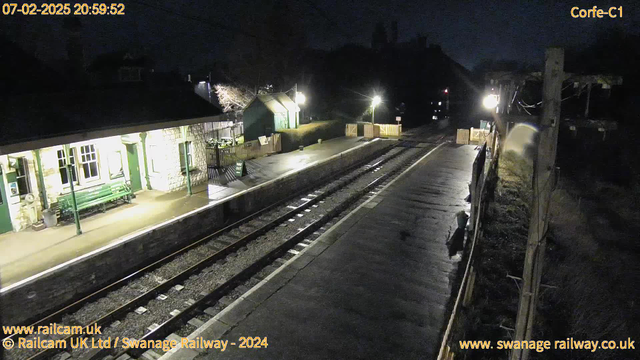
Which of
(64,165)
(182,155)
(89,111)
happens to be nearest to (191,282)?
(64,165)

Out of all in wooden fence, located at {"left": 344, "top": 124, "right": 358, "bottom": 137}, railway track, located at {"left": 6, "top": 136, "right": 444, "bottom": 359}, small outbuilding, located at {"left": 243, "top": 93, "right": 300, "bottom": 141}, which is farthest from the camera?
wooden fence, located at {"left": 344, "top": 124, "right": 358, "bottom": 137}

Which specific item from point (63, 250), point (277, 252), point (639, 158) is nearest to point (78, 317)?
point (63, 250)

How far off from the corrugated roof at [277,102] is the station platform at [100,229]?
966 cm

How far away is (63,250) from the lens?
33.1 feet

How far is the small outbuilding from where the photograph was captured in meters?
27.0

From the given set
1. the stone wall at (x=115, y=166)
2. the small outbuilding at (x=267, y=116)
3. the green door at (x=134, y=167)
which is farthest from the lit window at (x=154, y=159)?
the small outbuilding at (x=267, y=116)

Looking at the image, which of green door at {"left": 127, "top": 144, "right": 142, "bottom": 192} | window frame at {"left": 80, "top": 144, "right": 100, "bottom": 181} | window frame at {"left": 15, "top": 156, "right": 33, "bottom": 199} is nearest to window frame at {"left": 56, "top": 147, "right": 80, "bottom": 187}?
window frame at {"left": 80, "top": 144, "right": 100, "bottom": 181}

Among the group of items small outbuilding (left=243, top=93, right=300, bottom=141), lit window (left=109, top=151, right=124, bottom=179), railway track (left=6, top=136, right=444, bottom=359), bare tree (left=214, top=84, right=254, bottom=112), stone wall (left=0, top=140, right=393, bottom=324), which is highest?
bare tree (left=214, top=84, right=254, bottom=112)

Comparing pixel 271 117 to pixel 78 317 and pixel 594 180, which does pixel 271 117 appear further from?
pixel 594 180

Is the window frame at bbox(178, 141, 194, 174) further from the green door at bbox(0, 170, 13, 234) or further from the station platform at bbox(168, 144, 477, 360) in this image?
the station platform at bbox(168, 144, 477, 360)

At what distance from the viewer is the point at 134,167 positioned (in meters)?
14.8

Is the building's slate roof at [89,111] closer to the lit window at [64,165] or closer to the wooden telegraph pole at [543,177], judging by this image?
the lit window at [64,165]

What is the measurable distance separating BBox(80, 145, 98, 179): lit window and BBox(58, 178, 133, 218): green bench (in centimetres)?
48

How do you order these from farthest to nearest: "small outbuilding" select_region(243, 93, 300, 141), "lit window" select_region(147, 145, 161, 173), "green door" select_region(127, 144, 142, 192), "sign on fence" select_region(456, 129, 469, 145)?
"sign on fence" select_region(456, 129, 469, 145) < "small outbuilding" select_region(243, 93, 300, 141) < "lit window" select_region(147, 145, 161, 173) < "green door" select_region(127, 144, 142, 192)
